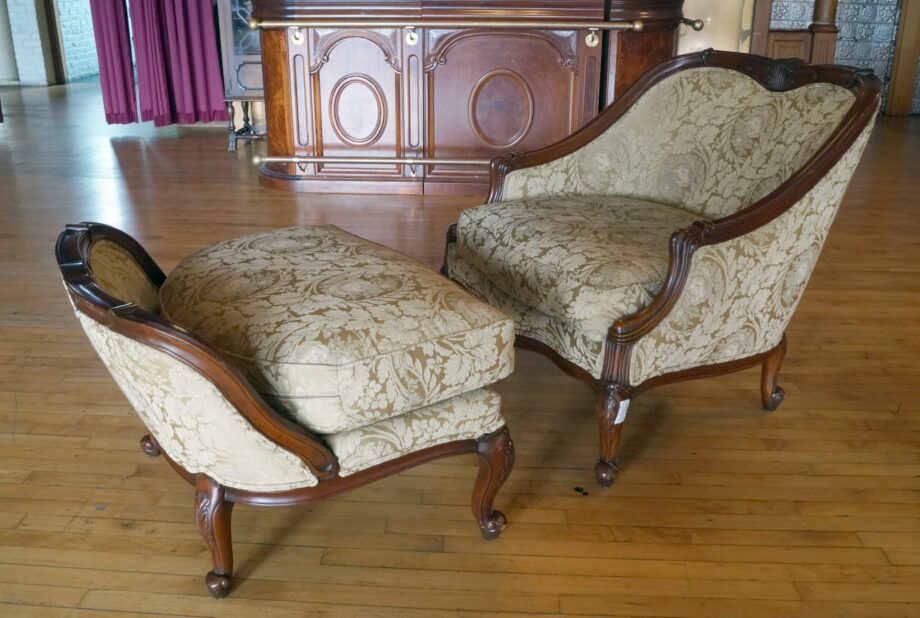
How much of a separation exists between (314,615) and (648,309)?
0.90 metres

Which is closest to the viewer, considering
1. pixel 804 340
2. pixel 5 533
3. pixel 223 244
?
pixel 5 533

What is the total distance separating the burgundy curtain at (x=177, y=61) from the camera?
19.3 ft

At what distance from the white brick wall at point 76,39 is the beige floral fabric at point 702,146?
7.76 metres

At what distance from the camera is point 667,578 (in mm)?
1600

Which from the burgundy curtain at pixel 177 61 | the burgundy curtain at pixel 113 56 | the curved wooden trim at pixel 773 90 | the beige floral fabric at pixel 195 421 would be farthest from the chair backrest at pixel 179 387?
the burgundy curtain at pixel 113 56

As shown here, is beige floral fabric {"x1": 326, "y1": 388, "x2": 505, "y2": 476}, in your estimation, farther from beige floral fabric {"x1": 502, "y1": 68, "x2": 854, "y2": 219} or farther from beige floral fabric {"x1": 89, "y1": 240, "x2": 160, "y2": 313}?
beige floral fabric {"x1": 502, "y1": 68, "x2": 854, "y2": 219}

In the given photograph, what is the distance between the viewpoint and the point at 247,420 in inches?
54.3

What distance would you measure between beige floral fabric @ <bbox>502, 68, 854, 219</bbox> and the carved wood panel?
1.88 m

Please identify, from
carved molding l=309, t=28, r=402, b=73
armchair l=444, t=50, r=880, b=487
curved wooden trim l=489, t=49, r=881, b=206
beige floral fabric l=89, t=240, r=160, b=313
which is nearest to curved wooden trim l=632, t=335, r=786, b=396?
armchair l=444, t=50, r=880, b=487

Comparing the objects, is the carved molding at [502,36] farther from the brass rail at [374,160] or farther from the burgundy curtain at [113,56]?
the burgundy curtain at [113,56]

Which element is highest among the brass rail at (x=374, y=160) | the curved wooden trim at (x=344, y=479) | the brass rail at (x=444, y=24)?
the brass rail at (x=444, y=24)

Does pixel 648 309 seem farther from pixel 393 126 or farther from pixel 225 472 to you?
pixel 393 126

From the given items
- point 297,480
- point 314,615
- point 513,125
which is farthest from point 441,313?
point 513,125

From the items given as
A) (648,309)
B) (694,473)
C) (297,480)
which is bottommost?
(694,473)
